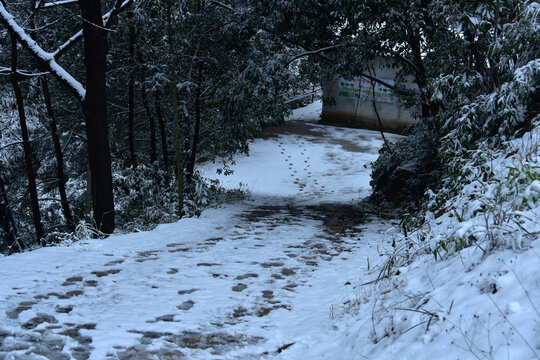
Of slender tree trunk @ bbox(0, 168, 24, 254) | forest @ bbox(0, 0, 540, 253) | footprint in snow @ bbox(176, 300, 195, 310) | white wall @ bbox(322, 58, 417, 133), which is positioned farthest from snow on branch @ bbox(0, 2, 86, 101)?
white wall @ bbox(322, 58, 417, 133)

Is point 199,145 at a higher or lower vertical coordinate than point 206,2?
lower

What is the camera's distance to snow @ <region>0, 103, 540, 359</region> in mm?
2395

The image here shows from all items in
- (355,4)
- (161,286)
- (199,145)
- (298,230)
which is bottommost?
(298,230)

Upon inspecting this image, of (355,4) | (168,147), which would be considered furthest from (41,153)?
(355,4)

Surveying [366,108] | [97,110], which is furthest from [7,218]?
[366,108]

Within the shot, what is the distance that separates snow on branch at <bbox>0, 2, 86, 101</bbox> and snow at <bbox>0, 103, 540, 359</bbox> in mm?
3176

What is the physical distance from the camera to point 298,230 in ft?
26.9

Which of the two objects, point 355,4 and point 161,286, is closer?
point 161,286

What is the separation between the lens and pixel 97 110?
7.64 metres

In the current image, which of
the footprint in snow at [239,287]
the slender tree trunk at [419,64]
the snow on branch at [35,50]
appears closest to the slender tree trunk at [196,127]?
the snow on branch at [35,50]

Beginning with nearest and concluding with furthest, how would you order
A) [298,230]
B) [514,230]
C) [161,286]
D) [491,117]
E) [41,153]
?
[514,230] → [161,286] → [491,117] → [298,230] → [41,153]

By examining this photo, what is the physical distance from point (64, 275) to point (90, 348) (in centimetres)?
187

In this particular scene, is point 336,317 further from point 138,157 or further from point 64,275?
point 138,157

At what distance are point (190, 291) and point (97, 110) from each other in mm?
4782
